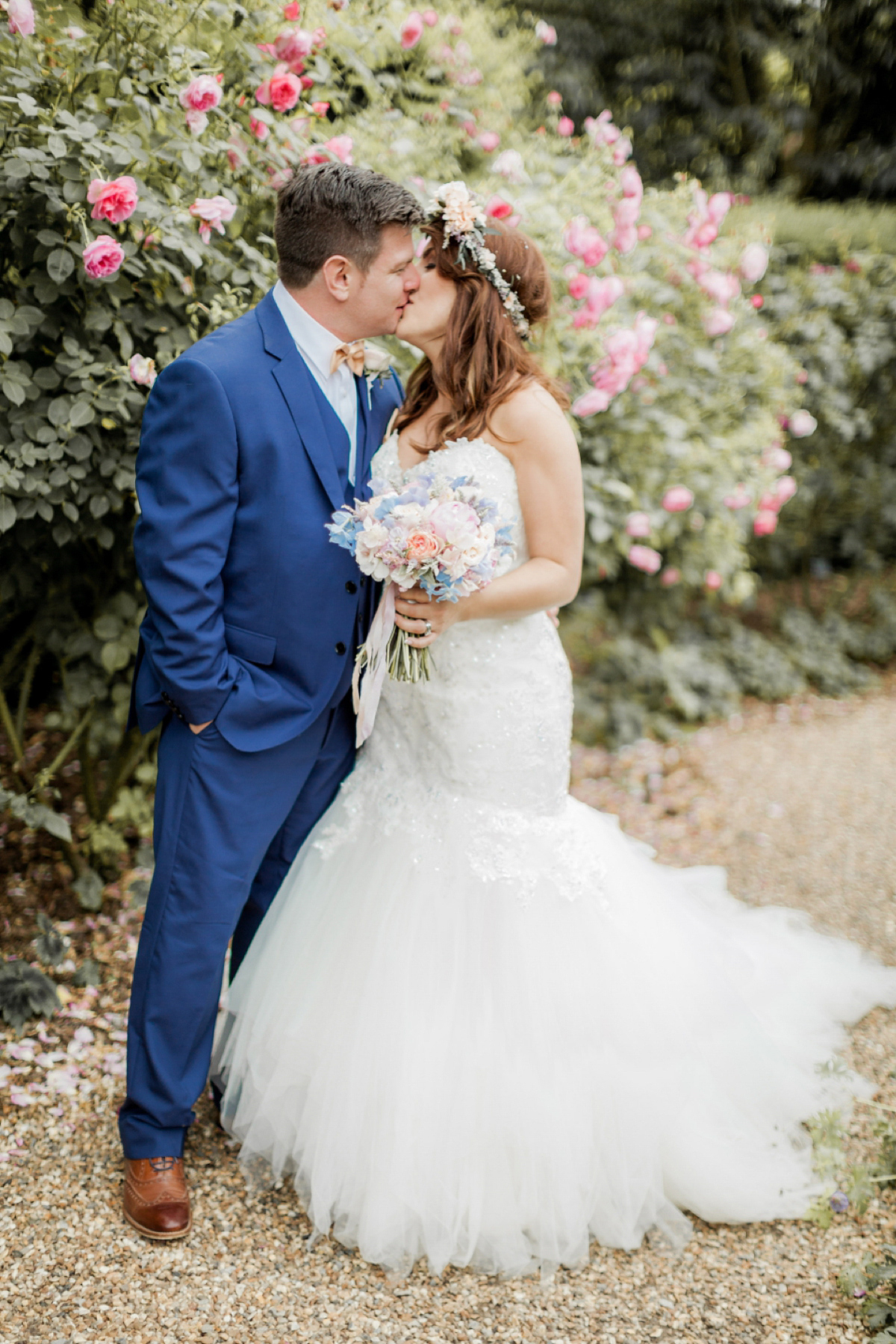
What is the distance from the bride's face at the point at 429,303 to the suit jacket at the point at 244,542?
1.03ft

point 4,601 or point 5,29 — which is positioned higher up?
point 5,29

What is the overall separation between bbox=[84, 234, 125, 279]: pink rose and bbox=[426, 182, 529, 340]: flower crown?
0.68 metres

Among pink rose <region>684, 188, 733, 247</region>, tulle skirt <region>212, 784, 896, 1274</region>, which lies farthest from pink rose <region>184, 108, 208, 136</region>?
pink rose <region>684, 188, 733, 247</region>

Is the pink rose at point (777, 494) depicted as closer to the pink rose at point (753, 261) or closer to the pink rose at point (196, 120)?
the pink rose at point (753, 261)

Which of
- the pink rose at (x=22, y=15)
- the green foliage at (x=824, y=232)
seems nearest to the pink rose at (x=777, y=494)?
the green foliage at (x=824, y=232)

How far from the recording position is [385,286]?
2211 millimetres

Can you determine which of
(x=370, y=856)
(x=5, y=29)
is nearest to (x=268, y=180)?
(x=5, y=29)

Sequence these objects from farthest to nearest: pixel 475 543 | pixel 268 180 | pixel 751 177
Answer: pixel 751 177 < pixel 268 180 < pixel 475 543

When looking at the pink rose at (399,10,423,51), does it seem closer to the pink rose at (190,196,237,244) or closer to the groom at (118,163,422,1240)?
the pink rose at (190,196,237,244)

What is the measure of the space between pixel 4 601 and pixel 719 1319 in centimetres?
261

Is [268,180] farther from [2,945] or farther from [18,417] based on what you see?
[2,945]

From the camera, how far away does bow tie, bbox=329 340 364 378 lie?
221 cm

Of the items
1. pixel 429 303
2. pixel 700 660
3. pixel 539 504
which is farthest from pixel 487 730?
pixel 700 660

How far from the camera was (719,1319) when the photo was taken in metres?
2.07
